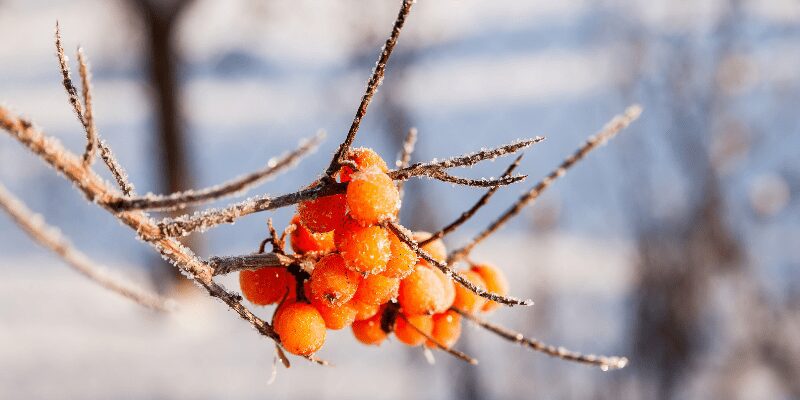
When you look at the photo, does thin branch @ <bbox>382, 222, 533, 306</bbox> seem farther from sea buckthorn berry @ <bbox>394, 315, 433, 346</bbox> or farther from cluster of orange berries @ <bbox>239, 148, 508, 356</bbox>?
sea buckthorn berry @ <bbox>394, 315, 433, 346</bbox>

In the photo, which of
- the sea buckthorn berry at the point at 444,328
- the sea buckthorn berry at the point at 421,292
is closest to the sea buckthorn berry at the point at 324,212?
the sea buckthorn berry at the point at 421,292

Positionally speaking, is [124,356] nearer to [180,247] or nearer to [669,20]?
[669,20]

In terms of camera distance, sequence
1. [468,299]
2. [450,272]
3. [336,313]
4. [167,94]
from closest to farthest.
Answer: [450,272]
[336,313]
[468,299]
[167,94]

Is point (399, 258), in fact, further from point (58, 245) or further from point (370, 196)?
point (58, 245)

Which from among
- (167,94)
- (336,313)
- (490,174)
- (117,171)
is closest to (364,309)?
(336,313)

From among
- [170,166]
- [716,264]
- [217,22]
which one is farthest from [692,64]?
[217,22]

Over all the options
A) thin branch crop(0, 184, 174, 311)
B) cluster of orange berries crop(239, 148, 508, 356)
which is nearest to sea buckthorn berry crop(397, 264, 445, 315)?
cluster of orange berries crop(239, 148, 508, 356)

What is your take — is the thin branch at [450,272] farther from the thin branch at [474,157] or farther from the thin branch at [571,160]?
the thin branch at [571,160]

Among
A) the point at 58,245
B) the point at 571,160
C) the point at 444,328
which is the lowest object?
the point at 58,245
